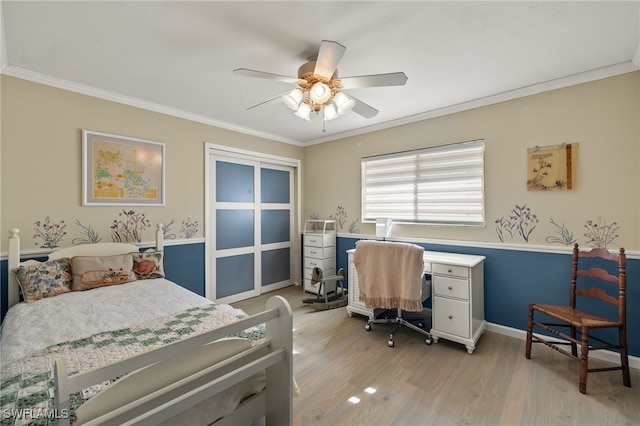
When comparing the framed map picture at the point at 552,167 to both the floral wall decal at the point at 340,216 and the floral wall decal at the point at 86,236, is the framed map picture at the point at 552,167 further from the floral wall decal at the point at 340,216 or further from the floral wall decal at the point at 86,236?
the floral wall decal at the point at 86,236

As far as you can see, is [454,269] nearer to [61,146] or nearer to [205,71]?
[205,71]

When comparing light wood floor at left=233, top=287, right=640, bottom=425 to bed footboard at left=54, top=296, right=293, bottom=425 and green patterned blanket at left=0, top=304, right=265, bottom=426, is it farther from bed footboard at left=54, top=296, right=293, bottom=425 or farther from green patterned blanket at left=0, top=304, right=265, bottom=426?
green patterned blanket at left=0, top=304, right=265, bottom=426

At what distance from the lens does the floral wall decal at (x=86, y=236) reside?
255 centimetres

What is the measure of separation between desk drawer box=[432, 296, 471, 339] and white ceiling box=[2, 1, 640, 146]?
6.51 feet

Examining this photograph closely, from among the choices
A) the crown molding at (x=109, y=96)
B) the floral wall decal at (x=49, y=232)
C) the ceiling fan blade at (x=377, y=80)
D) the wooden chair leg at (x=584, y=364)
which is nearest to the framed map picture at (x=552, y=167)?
the wooden chair leg at (x=584, y=364)

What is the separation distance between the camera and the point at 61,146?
246 centimetres

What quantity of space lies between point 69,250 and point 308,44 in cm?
262

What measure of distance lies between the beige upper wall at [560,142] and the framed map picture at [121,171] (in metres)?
2.83

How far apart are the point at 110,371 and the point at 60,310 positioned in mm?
1520

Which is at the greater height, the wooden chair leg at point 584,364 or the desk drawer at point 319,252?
the desk drawer at point 319,252

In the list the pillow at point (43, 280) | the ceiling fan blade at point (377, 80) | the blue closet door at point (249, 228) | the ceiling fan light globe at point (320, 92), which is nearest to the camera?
the ceiling fan blade at point (377, 80)

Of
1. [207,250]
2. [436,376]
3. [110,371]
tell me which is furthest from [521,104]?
[207,250]

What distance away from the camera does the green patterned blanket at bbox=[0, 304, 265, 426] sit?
909mm

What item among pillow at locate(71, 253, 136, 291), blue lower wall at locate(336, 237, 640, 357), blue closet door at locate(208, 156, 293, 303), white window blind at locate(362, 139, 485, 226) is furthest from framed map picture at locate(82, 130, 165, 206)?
blue lower wall at locate(336, 237, 640, 357)
